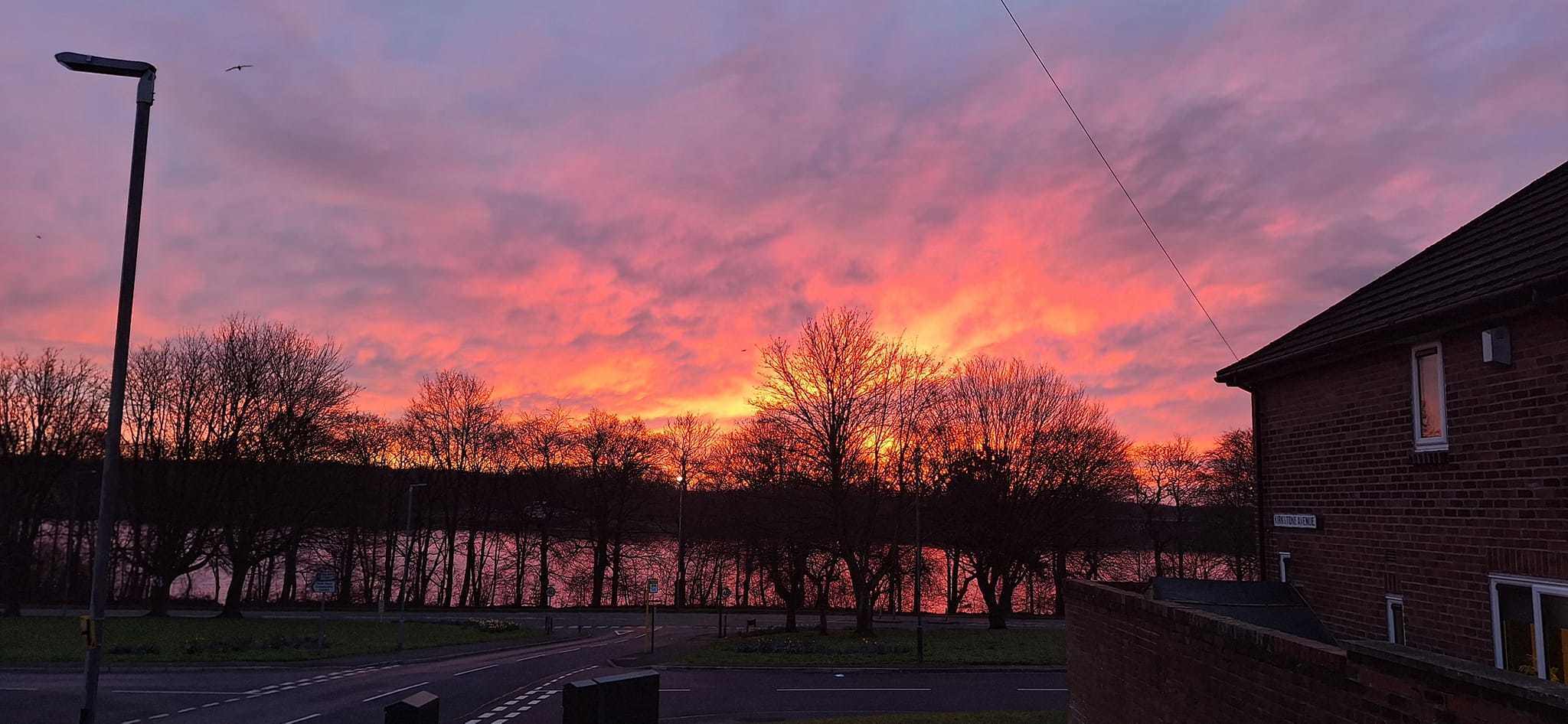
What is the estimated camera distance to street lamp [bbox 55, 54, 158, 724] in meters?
9.27

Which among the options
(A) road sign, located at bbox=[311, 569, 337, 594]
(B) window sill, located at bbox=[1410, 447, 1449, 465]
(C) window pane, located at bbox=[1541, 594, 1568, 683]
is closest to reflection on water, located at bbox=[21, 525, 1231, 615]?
(A) road sign, located at bbox=[311, 569, 337, 594]

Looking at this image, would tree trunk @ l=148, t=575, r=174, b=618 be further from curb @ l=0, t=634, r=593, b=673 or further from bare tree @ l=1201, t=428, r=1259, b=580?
bare tree @ l=1201, t=428, r=1259, b=580

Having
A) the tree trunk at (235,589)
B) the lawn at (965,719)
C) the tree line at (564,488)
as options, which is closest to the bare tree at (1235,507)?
the tree line at (564,488)

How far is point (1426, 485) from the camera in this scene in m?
8.58

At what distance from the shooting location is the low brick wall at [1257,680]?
442 cm

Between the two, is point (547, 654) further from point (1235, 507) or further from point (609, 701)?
point (1235, 507)

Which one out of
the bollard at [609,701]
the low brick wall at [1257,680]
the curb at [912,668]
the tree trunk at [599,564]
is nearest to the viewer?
the low brick wall at [1257,680]

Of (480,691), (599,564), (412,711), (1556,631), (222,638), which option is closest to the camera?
(1556,631)

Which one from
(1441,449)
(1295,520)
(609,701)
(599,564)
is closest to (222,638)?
(599,564)

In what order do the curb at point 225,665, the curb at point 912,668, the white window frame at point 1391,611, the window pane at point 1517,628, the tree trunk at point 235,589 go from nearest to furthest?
the window pane at point 1517,628, the white window frame at point 1391,611, the curb at point 225,665, the curb at point 912,668, the tree trunk at point 235,589

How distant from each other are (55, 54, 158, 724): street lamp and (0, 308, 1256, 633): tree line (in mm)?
26676

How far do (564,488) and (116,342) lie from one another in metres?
50.8

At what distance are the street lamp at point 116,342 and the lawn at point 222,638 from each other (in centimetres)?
2092

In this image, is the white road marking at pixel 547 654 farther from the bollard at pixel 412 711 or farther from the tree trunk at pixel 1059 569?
the tree trunk at pixel 1059 569
